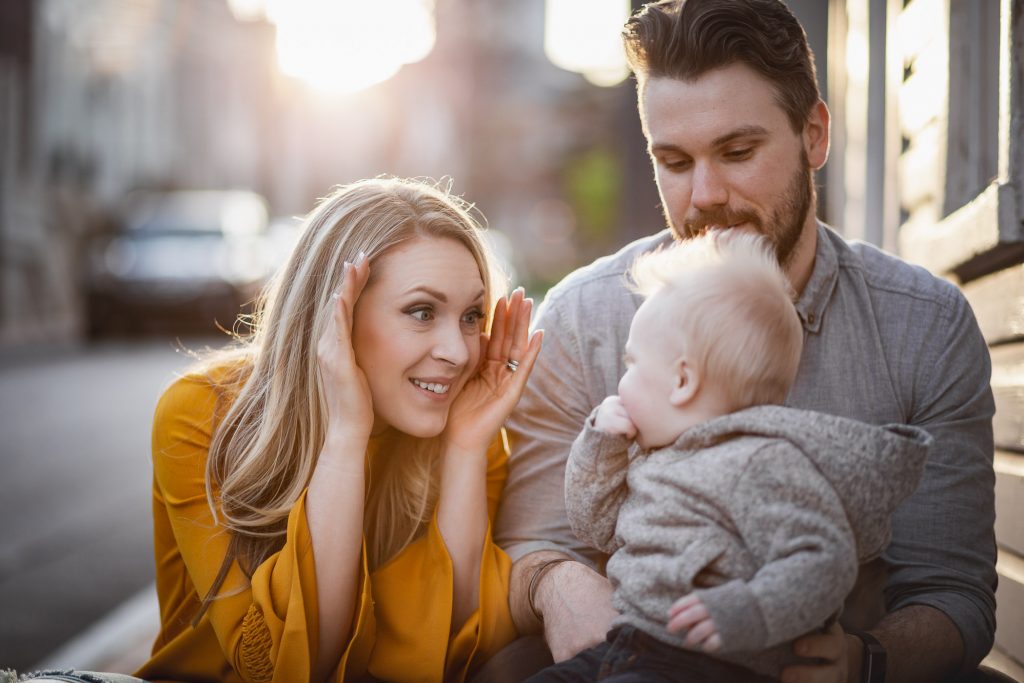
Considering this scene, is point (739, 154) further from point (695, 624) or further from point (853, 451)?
point (695, 624)

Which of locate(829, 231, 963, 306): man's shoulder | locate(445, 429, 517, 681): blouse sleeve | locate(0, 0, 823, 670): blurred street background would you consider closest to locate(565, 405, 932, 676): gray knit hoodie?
locate(445, 429, 517, 681): blouse sleeve

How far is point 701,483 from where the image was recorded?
7.32 feet

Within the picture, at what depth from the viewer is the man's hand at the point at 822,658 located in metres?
2.27

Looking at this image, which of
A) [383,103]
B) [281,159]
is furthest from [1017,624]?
[383,103]

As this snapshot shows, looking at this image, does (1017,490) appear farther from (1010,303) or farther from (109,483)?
(109,483)

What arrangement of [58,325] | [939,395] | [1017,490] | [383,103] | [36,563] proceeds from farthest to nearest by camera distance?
[383,103] < [58,325] < [36,563] < [1017,490] < [939,395]

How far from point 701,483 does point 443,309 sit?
3.33 ft

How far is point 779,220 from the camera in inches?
126

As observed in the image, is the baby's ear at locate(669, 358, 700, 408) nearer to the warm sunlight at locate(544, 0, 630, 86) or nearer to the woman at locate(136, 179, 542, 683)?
the woman at locate(136, 179, 542, 683)

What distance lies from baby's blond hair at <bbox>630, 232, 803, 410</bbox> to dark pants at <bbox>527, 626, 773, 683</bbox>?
0.51 metres

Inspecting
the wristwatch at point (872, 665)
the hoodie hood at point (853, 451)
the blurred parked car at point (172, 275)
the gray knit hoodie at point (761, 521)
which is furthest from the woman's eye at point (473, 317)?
the blurred parked car at point (172, 275)

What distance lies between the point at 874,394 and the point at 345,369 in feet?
4.57

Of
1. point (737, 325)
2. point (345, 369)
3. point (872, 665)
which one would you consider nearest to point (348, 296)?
point (345, 369)

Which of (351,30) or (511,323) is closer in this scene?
(511,323)
